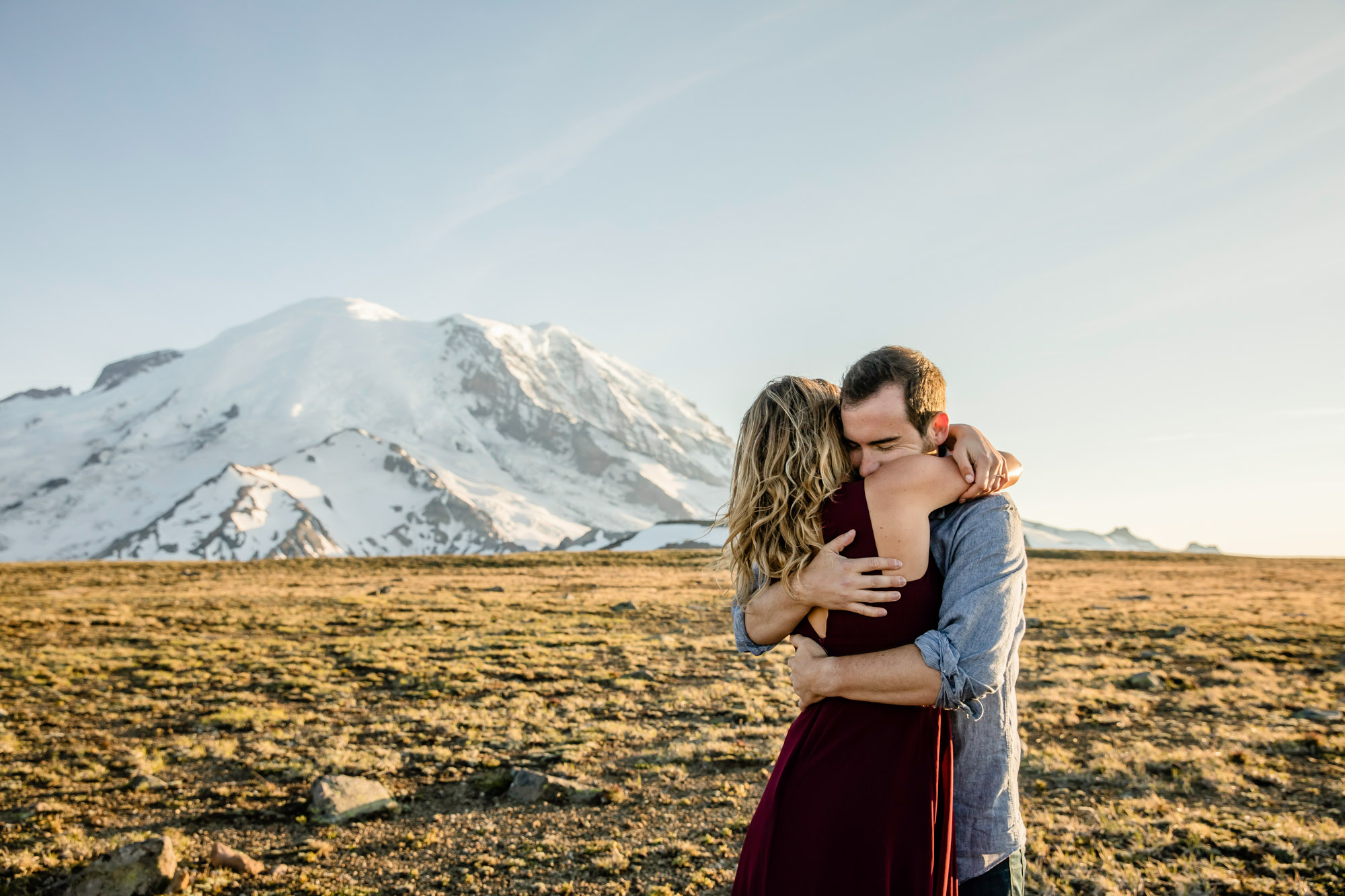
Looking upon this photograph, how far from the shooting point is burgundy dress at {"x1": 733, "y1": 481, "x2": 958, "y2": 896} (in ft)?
8.38

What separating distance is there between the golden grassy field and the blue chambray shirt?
4.70 meters

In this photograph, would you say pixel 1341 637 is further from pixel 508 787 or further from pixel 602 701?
pixel 508 787

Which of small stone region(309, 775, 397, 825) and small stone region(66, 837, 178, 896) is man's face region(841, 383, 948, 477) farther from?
small stone region(309, 775, 397, 825)

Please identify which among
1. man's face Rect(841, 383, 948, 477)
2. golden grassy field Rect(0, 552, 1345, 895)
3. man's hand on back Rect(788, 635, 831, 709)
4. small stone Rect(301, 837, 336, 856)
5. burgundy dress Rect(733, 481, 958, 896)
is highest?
man's face Rect(841, 383, 948, 477)

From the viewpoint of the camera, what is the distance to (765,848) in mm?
2662

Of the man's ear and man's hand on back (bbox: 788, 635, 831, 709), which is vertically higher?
the man's ear

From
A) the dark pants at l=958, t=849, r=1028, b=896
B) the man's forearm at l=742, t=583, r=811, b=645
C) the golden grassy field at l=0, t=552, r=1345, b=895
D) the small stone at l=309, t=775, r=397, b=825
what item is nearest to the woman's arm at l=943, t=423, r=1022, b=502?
the man's forearm at l=742, t=583, r=811, b=645

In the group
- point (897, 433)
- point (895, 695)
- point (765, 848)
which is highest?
point (897, 433)

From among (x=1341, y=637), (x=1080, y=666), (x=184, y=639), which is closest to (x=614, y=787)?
(x=1080, y=666)

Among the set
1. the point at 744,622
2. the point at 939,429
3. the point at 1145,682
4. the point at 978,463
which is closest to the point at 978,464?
the point at 978,463

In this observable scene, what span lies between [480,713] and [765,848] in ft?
36.3

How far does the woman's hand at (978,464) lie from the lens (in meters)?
2.62

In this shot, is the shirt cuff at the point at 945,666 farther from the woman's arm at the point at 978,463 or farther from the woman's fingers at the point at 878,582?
the woman's arm at the point at 978,463

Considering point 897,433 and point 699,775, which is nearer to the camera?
point 897,433
